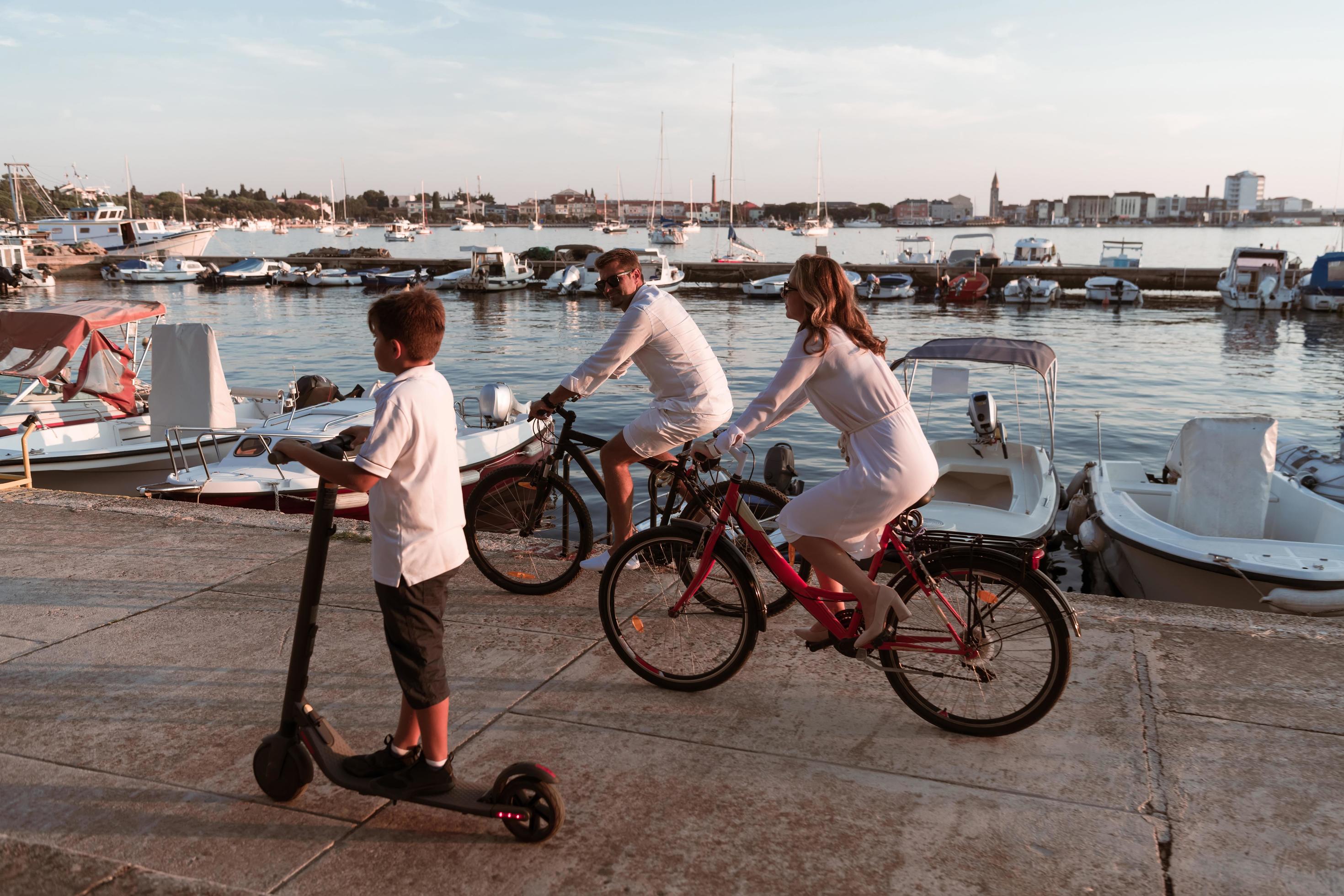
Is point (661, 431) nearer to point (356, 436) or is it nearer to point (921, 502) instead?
point (921, 502)

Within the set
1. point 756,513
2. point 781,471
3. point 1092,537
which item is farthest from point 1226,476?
point 756,513

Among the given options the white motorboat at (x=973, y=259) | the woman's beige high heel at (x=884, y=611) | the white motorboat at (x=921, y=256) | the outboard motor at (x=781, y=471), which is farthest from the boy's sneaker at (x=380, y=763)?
the white motorboat at (x=921, y=256)

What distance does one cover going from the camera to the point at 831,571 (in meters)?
3.93

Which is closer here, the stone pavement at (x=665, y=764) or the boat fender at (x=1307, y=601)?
the stone pavement at (x=665, y=764)

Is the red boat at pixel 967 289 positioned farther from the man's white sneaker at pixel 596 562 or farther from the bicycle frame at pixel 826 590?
the bicycle frame at pixel 826 590

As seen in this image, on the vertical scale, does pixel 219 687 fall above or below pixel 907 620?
below

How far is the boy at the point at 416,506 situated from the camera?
3.07 m

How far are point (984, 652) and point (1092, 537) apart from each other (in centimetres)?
688

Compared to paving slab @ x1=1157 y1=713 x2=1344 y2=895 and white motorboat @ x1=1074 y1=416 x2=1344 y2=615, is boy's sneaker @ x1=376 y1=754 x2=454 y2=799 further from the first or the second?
white motorboat @ x1=1074 y1=416 x2=1344 y2=615

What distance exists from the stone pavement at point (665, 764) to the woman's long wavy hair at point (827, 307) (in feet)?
5.17

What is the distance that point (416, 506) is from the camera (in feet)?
10.3

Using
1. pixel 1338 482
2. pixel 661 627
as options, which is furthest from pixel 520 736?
pixel 1338 482

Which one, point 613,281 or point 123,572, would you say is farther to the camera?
point 123,572

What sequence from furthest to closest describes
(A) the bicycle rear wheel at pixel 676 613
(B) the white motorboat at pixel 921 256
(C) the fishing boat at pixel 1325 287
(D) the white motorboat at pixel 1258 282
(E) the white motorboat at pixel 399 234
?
(E) the white motorboat at pixel 399 234
(B) the white motorboat at pixel 921 256
(D) the white motorboat at pixel 1258 282
(C) the fishing boat at pixel 1325 287
(A) the bicycle rear wheel at pixel 676 613
